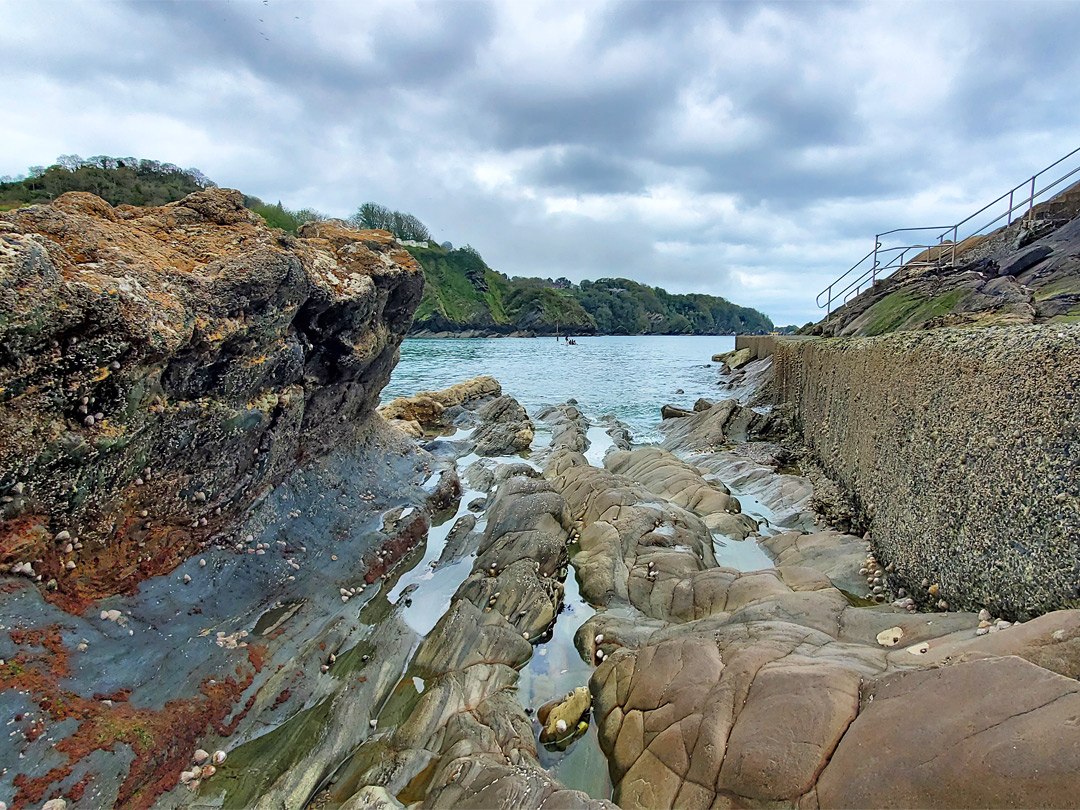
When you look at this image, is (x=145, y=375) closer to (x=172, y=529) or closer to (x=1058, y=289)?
(x=172, y=529)

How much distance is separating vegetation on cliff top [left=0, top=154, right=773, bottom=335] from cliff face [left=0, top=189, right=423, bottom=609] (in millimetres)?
7352

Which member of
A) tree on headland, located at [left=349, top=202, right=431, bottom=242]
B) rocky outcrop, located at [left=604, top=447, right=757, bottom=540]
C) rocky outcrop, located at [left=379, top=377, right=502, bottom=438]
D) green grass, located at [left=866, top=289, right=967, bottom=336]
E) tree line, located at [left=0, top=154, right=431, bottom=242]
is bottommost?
rocky outcrop, located at [left=604, top=447, right=757, bottom=540]

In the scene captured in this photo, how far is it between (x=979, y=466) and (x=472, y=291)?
135997mm

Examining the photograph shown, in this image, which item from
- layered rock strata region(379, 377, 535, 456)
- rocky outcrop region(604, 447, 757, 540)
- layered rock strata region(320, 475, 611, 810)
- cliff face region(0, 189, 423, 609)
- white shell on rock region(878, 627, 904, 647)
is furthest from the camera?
layered rock strata region(379, 377, 535, 456)

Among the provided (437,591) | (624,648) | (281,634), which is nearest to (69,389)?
(281,634)

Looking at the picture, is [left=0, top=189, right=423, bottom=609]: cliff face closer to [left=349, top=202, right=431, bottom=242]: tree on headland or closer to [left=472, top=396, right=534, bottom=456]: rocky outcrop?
[left=472, top=396, right=534, bottom=456]: rocky outcrop

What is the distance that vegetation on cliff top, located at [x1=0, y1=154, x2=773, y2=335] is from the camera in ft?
69.1

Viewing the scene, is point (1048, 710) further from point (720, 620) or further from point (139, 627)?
point (139, 627)

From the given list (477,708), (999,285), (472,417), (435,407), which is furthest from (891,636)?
(435,407)

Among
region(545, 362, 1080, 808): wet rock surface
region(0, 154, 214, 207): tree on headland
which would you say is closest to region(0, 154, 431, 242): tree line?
region(0, 154, 214, 207): tree on headland

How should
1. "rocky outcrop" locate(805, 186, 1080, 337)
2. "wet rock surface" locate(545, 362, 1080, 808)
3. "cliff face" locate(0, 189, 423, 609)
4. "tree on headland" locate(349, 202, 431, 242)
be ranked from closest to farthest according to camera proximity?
"wet rock surface" locate(545, 362, 1080, 808) < "cliff face" locate(0, 189, 423, 609) < "rocky outcrop" locate(805, 186, 1080, 337) < "tree on headland" locate(349, 202, 431, 242)

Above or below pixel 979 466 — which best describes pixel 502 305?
above

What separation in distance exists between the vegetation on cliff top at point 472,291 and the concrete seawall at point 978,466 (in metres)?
13.5

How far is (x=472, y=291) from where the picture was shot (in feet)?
444
